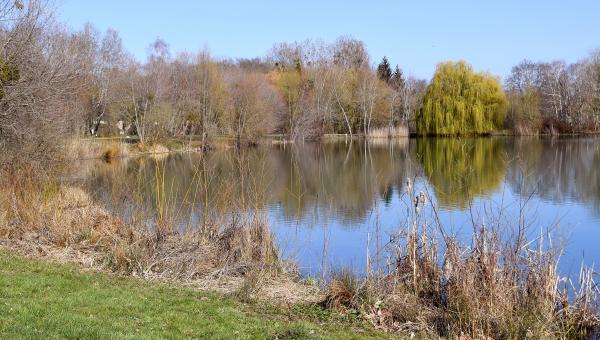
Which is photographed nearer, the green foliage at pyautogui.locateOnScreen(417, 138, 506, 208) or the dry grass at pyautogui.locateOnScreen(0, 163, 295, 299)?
the dry grass at pyautogui.locateOnScreen(0, 163, 295, 299)

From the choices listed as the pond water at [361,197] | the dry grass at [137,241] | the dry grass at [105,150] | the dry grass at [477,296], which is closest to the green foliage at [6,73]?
the dry grass at [137,241]

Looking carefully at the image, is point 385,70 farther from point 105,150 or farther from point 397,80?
point 105,150

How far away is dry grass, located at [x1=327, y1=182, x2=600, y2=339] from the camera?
6.37m

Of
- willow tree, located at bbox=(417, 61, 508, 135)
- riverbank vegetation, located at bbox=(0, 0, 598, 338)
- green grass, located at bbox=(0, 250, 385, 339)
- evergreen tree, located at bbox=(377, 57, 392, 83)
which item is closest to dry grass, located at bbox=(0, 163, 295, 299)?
riverbank vegetation, located at bbox=(0, 0, 598, 338)

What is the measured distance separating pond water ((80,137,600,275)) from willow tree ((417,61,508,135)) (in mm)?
19256

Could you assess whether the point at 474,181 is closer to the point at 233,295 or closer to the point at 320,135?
the point at 233,295

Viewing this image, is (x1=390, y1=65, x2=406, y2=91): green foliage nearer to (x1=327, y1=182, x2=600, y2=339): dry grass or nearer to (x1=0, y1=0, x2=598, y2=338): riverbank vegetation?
(x1=0, y1=0, x2=598, y2=338): riverbank vegetation

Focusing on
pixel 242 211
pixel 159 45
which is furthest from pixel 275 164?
pixel 159 45

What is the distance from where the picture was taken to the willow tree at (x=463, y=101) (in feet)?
178

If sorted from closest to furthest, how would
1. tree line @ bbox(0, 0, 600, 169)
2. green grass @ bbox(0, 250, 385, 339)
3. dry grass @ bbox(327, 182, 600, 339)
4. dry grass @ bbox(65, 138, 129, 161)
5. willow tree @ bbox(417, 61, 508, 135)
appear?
1. green grass @ bbox(0, 250, 385, 339)
2. dry grass @ bbox(327, 182, 600, 339)
3. dry grass @ bbox(65, 138, 129, 161)
4. tree line @ bbox(0, 0, 600, 169)
5. willow tree @ bbox(417, 61, 508, 135)

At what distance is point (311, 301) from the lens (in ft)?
24.3

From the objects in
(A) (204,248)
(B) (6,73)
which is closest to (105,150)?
(B) (6,73)

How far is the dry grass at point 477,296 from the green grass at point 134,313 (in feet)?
1.70

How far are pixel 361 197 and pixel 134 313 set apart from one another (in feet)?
44.5
